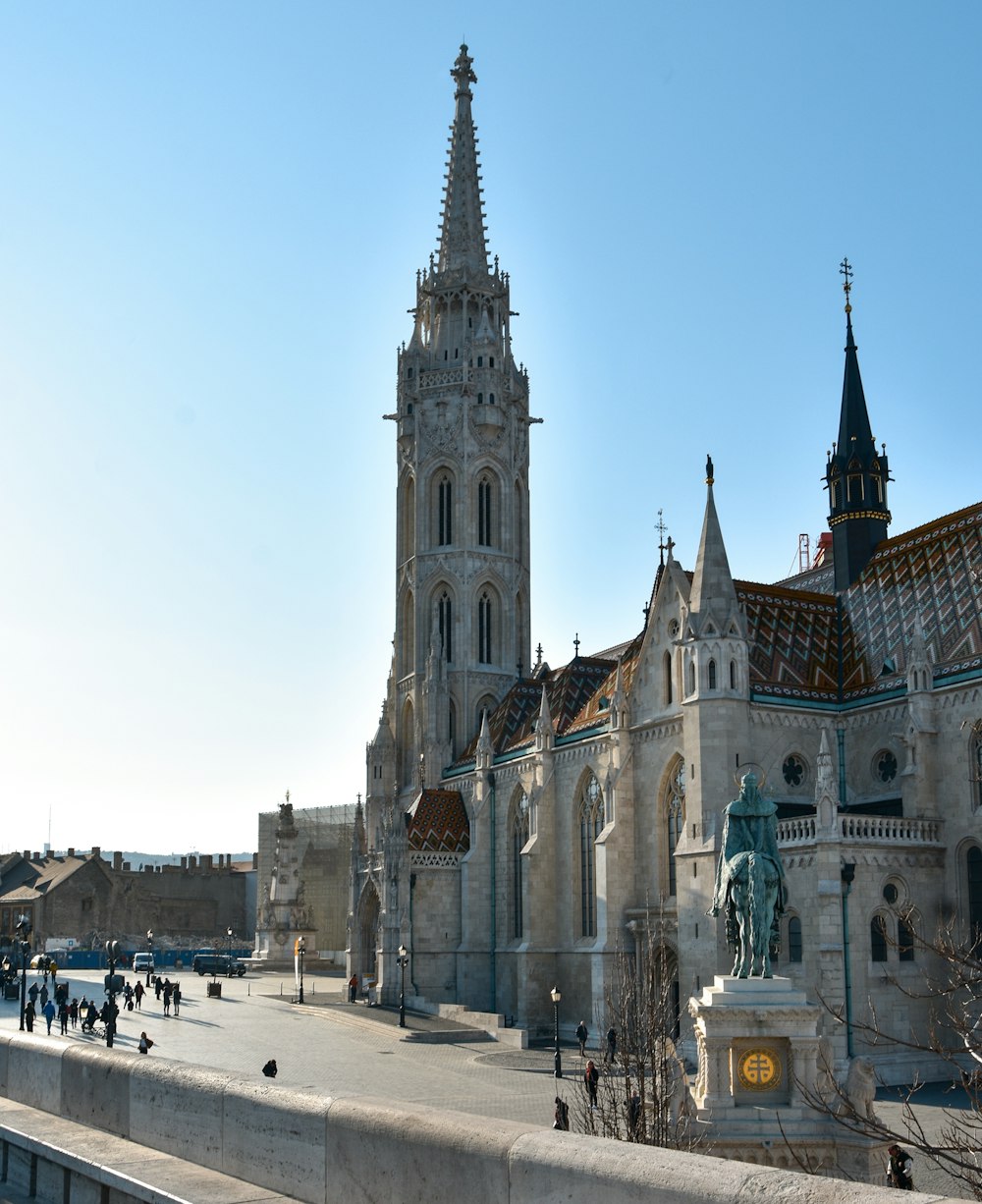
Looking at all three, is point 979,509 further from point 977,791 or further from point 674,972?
point 674,972

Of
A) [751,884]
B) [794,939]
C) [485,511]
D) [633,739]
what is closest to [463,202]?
[485,511]

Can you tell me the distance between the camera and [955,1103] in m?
30.4

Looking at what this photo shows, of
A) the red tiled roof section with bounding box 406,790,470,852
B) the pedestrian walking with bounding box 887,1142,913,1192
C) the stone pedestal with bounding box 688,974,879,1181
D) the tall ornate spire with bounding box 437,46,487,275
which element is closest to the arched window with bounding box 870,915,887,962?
the stone pedestal with bounding box 688,974,879,1181

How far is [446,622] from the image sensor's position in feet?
222

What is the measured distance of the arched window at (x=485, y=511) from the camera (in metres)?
68.2

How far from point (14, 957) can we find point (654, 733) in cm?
5129

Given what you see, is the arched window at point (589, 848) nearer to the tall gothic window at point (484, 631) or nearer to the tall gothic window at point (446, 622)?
the tall gothic window at point (484, 631)

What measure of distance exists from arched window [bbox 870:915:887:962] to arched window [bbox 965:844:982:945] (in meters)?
2.40

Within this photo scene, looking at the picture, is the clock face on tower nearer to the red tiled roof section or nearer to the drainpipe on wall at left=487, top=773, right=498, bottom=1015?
the drainpipe on wall at left=487, top=773, right=498, bottom=1015

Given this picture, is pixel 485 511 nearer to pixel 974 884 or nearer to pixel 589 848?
pixel 589 848

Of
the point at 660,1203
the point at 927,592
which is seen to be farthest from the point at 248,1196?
the point at 927,592

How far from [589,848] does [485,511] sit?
22836mm

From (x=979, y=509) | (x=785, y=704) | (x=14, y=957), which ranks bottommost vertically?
(x=14, y=957)

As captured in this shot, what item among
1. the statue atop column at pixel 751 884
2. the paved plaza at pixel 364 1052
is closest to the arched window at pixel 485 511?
the paved plaza at pixel 364 1052
